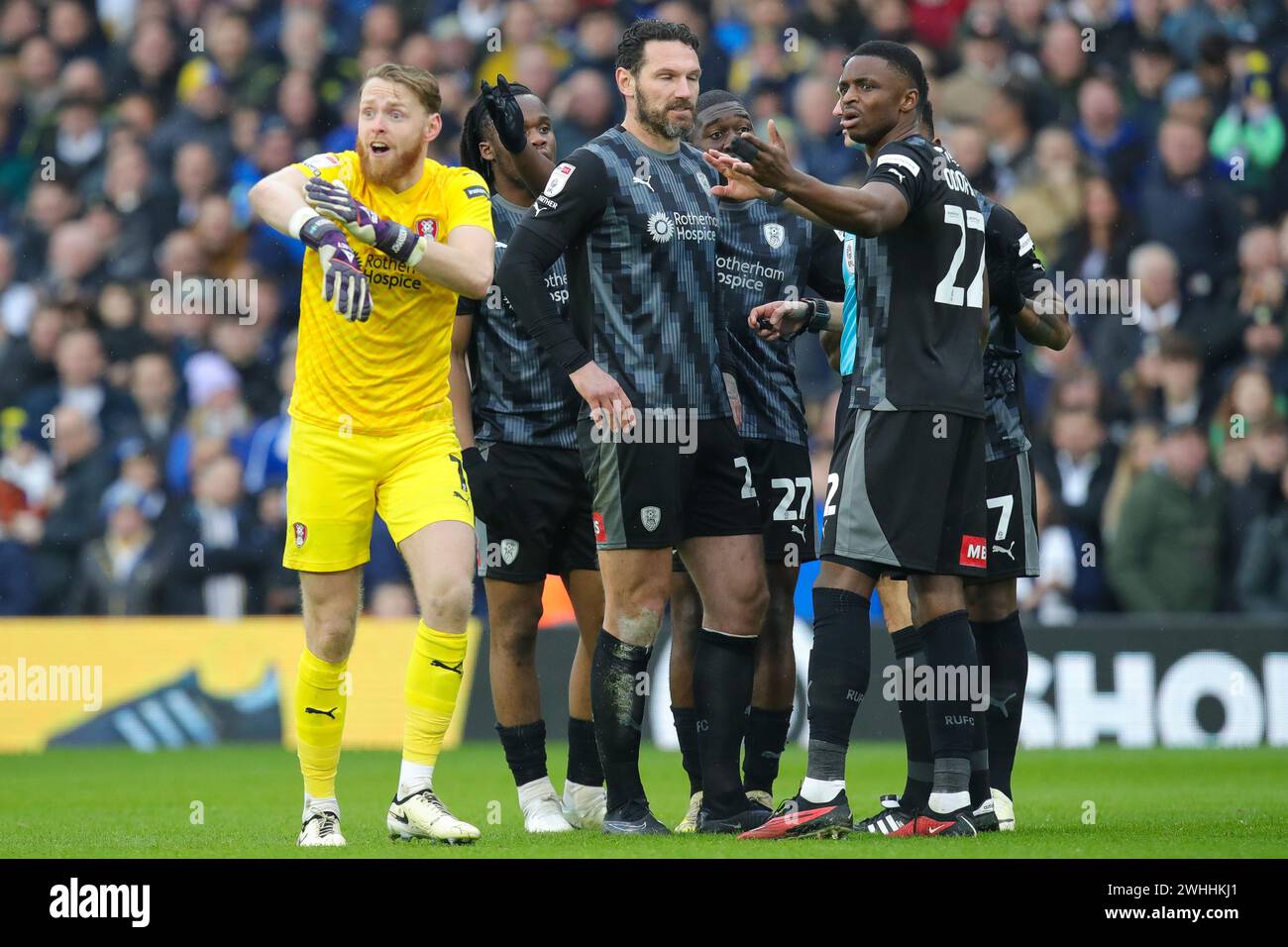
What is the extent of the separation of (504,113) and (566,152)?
23.9 ft

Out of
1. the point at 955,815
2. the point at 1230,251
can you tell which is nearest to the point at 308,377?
the point at 955,815

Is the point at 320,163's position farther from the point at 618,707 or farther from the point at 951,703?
the point at 951,703

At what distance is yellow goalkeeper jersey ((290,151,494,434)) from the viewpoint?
21.5 ft

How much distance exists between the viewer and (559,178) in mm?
6750

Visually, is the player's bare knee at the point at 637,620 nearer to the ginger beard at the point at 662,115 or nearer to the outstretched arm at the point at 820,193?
the outstretched arm at the point at 820,193

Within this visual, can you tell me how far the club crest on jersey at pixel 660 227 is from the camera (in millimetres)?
6789

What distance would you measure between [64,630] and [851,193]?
860cm

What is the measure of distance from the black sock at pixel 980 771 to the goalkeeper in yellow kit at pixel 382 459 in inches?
76.8

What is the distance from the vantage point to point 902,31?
Result: 1542cm
